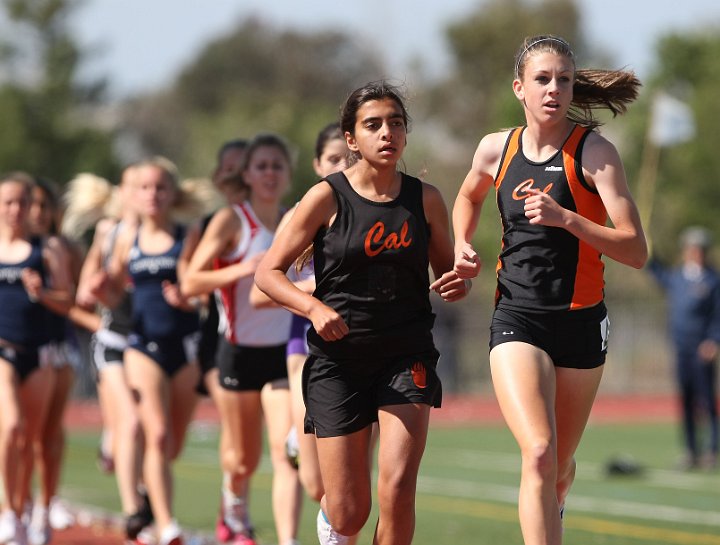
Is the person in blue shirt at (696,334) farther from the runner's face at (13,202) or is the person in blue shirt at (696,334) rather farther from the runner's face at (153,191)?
the runner's face at (13,202)

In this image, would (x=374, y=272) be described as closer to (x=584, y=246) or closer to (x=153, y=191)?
(x=584, y=246)

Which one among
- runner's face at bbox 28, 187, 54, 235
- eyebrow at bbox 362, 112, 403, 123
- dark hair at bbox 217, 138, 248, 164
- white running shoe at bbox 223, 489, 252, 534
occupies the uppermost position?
dark hair at bbox 217, 138, 248, 164

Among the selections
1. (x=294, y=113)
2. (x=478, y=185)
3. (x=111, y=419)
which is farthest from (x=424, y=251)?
(x=294, y=113)

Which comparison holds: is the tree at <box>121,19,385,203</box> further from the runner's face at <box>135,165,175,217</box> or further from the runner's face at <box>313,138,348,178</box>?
the runner's face at <box>313,138,348,178</box>

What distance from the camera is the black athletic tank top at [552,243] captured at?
21.9 ft

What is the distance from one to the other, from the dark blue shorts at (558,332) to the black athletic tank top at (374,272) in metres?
A: 0.36

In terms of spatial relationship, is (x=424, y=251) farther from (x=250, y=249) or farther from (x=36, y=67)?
(x=36, y=67)

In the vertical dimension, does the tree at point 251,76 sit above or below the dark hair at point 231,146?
above

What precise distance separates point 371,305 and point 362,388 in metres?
0.38

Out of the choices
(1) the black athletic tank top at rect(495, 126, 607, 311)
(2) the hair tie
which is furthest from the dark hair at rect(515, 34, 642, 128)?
(1) the black athletic tank top at rect(495, 126, 607, 311)

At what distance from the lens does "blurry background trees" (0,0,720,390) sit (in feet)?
120

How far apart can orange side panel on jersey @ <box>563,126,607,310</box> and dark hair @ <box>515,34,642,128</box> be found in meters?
0.28

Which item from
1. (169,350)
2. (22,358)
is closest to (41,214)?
(22,358)

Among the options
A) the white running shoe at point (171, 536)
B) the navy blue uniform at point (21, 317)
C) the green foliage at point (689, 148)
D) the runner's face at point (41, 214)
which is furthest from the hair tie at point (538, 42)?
Result: the green foliage at point (689, 148)
